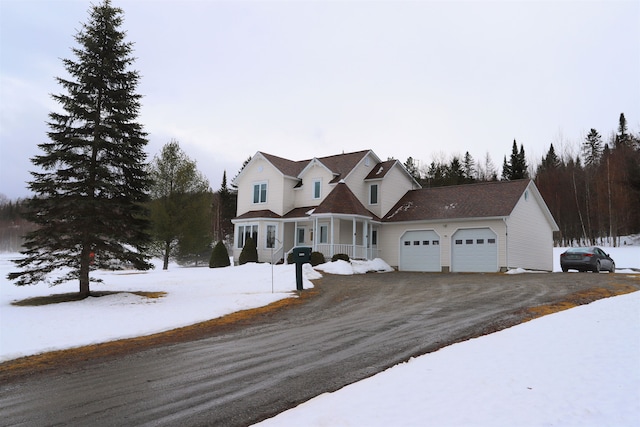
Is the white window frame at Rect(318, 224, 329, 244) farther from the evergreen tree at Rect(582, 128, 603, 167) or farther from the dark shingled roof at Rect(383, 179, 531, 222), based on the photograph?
the evergreen tree at Rect(582, 128, 603, 167)

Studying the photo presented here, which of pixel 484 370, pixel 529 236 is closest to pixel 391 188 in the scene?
pixel 529 236

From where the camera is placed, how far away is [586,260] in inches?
873

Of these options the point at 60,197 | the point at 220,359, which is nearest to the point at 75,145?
the point at 60,197

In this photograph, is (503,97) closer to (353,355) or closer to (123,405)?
(353,355)

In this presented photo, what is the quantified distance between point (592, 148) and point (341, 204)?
4994 cm

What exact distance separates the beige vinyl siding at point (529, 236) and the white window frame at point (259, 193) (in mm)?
16331

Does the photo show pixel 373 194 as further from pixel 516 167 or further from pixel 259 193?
pixel 516 167

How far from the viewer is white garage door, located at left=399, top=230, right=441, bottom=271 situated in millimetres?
A: 25875

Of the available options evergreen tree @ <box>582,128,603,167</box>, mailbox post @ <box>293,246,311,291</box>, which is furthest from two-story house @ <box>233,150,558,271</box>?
evergreen tree @ <box>582,128,603,167</box>

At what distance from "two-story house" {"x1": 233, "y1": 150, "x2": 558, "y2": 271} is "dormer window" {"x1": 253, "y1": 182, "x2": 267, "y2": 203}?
0.07 metres

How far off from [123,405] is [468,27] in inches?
661


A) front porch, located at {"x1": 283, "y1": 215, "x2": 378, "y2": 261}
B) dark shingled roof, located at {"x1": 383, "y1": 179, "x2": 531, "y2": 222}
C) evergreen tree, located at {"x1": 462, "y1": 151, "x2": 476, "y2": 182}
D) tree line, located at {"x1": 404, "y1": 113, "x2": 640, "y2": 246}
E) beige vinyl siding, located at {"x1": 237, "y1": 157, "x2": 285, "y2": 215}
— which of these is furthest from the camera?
evergreen tree, located at {"x1": 462, "y1": 151, "x2": 476, "y2": 182}

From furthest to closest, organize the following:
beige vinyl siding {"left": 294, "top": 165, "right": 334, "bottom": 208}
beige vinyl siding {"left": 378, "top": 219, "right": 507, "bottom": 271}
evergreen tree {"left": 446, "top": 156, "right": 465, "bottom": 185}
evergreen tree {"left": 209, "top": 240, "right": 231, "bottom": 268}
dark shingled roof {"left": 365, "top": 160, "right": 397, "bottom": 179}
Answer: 1. evergreen tree {"left": 446, "top": 156, "right": 465, "bottom": 185}
2. beige vinyl siding {"left": 294, "top": 165, "right": 334, "bottom": 208}
3. dark shingled roof {"left": 365, "top": 160, "right": 397, "bottom": 179}
4. evergreen tree {"left": 209, "top": 240, "right": 231, "bottom": 268}
5. beige vinyl siding {"left": 378, "top": 219, "right": 507, "bottom": 271}

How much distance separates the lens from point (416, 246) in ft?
87.8
